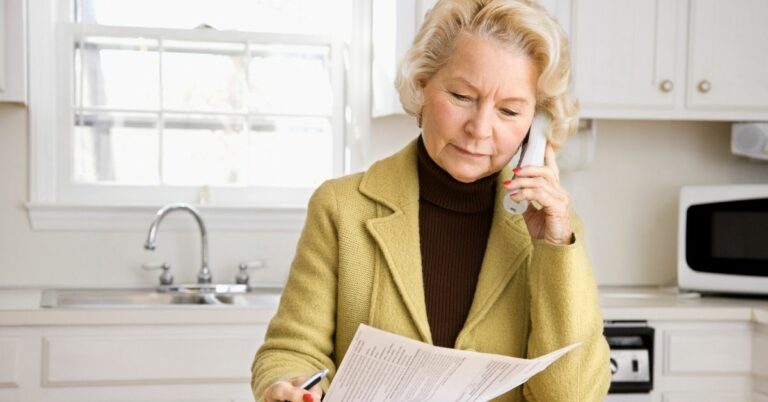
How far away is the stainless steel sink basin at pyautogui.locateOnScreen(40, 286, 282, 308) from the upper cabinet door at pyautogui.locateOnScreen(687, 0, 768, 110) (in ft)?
5.00

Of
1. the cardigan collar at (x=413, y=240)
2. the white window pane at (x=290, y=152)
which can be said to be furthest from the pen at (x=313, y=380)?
the white window pane at (x=290, y=152)

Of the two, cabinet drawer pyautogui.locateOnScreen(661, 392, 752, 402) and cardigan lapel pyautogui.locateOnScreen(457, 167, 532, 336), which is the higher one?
cardigan lapel pyautogui.locateOnScreen(457, 167, 532, 336)

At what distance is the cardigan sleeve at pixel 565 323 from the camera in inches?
49.8

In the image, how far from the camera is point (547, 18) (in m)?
1.28

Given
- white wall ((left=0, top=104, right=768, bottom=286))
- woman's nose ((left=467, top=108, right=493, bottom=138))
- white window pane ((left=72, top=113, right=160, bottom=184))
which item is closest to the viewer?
woman's nose ((left=467, top=108, right=493, bottom=138))

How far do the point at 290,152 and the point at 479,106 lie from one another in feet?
6.32

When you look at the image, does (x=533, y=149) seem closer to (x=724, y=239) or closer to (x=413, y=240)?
(x=413, y=240)

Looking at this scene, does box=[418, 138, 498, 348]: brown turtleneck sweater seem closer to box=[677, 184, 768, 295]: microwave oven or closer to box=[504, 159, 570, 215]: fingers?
box=[504, 159, 570, 215]: fingers

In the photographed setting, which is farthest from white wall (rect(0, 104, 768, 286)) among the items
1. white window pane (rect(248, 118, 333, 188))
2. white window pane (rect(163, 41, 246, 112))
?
white window pane (rect(163, 41, 246, 112))

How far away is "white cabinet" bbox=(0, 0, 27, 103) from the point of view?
8.46 ft

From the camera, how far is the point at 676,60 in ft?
9.38

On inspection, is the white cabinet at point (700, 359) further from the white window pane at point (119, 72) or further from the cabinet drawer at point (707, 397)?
the white window pane at point (119, 72)

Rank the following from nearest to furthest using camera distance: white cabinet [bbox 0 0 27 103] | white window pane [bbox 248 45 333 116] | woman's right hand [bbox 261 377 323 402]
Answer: woman's right hand [bbox 261 377 323 402] → white cabinet [bbox 0 0 27 103] → white window pane [bbox 248 45 333 116]

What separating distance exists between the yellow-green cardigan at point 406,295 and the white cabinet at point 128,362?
1.10 metres
